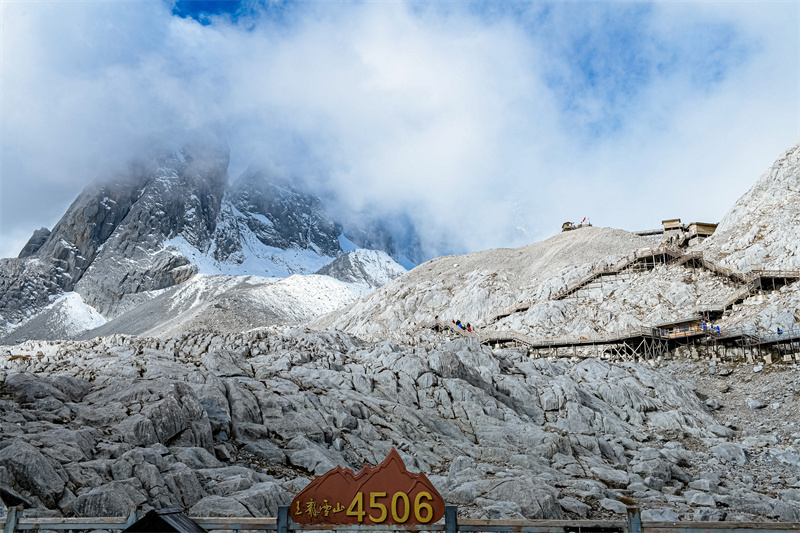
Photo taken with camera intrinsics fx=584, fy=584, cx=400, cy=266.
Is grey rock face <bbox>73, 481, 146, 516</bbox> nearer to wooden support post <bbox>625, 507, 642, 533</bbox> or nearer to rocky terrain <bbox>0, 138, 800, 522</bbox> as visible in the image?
rocky terrain <bbox>0, 138, 800, 522</bbox>

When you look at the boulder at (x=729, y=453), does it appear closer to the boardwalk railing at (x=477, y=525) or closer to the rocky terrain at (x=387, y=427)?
the rocky terrain at (x=387, y=427)

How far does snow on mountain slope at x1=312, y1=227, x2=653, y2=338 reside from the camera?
81.2m

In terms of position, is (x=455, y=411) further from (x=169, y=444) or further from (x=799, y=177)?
(x=799, y=177)

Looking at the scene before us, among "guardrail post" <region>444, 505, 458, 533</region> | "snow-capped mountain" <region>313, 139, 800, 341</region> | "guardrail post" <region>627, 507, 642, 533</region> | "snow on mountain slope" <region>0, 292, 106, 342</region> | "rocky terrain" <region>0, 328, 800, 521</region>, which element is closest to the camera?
"guardrail post" <region>627, 507, 642, 533</region>

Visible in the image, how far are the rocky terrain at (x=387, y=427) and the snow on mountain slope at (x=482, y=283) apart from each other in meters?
29.3

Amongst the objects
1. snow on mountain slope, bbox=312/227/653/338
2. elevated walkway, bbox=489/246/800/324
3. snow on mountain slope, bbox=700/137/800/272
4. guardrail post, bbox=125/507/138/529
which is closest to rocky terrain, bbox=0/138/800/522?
snow on mountain slope, bbox=700/137/800/272

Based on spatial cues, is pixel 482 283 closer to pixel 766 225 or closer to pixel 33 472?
pixel 766 225

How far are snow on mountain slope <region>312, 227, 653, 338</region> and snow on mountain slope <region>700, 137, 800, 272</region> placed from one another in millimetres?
12987

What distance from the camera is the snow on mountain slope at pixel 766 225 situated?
6297 centimetres

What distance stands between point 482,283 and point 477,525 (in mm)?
80882

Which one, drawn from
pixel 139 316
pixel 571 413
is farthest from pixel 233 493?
pixel 139 316

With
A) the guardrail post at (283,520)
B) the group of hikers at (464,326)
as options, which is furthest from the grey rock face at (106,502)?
the group of hikers at (464,326)

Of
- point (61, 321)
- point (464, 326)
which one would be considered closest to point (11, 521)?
point (464, 326)

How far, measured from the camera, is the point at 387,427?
110ft
